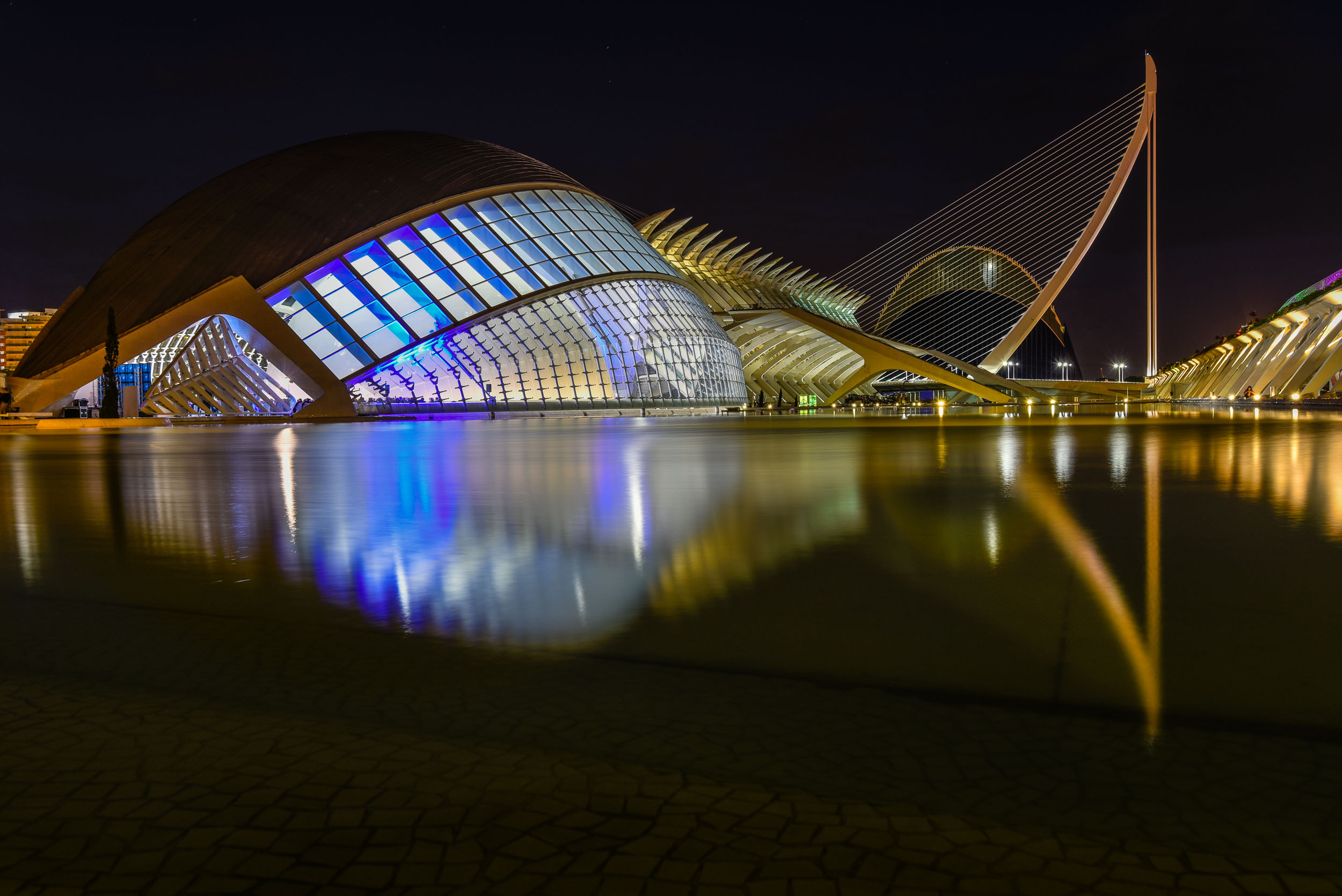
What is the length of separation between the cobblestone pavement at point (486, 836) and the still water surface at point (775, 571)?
81 cm

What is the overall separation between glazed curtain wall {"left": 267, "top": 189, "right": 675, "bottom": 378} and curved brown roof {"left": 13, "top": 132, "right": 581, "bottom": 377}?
→ 1.05 metres

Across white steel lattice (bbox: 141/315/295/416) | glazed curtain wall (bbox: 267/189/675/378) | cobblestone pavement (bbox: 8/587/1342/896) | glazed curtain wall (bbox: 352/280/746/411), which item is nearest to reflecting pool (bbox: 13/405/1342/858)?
cobblestone pavement (bbox: 8/587/1342/896)

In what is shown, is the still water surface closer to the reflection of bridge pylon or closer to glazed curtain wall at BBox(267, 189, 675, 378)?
the reflection of bridge pylon

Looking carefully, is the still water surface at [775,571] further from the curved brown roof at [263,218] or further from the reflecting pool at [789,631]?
the curved brown roof at [263,218]

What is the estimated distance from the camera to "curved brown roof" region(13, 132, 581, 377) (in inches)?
1563

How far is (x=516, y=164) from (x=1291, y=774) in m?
50.1

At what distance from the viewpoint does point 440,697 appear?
2.92m

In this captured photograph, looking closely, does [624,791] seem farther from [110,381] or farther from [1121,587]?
[110,381]

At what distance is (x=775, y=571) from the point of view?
4.99m

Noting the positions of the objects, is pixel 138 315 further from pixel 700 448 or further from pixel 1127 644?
pixel 1127 644

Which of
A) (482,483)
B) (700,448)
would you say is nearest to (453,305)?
(700,448)

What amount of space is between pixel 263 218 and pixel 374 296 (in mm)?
6141

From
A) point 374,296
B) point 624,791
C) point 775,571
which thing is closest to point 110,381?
point 374,296

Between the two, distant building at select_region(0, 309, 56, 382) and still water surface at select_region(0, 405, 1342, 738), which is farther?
distant building at select_region(0, 309, 56, 382)
